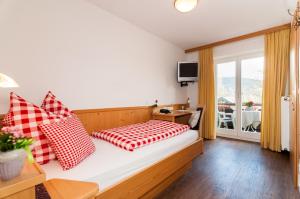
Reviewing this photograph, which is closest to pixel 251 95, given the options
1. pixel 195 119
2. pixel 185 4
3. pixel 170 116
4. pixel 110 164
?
pixel 195 119

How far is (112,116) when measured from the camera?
8.59ft

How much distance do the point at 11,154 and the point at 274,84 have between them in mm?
3940

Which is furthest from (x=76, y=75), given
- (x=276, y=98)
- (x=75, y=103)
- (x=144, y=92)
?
(x=276, y=98)

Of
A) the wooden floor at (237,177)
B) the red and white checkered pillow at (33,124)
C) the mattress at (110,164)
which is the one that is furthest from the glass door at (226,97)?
the red and white checkered pillow at (33,124)

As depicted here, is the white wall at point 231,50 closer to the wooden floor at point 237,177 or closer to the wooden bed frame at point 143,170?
the wooden bed frame at point 143,170

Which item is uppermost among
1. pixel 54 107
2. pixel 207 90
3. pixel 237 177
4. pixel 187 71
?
pixel 187 71

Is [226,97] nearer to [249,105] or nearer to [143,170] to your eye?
[249,105]

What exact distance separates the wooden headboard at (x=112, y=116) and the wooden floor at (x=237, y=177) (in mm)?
1277

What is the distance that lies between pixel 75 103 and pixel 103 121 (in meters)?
0.52

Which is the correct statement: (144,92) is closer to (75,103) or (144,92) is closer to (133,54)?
(133,54)

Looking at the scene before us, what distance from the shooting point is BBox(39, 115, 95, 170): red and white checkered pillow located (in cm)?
121

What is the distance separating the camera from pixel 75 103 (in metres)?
2.14

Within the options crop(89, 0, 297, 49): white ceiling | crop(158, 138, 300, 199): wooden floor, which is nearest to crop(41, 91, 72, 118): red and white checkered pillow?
crop(158, 138, 300, 199): wooden floor

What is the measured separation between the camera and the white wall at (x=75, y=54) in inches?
66.6
